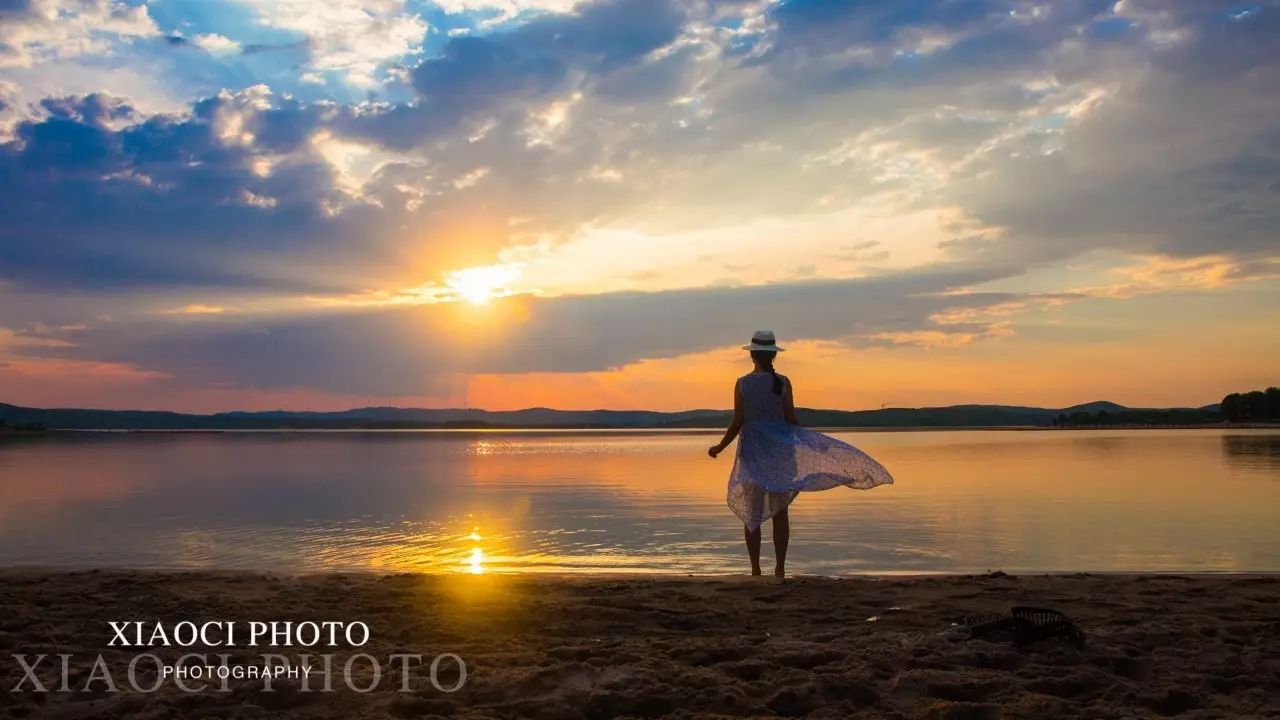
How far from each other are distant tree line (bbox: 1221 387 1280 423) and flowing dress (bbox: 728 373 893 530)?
106274 mm

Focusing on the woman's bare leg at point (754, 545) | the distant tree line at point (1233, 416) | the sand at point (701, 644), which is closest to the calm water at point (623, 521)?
the woman's bare leg at point (754, 545)

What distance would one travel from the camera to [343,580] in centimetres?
874

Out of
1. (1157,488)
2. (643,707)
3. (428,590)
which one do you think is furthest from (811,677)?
(1157,488)

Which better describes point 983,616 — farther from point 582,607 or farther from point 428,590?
point 428,590

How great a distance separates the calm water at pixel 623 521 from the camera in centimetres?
1088

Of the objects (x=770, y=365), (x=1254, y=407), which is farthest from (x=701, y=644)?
(x=1254, y=407)

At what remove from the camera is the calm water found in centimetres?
1088

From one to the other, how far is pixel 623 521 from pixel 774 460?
220 inches

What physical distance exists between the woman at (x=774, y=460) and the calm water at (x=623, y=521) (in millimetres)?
1091

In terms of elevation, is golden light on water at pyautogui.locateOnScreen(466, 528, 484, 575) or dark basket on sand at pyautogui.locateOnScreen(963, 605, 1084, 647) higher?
dark basket on sand at pyautogui.locateOnScreen(963, 605, 1084, 647)

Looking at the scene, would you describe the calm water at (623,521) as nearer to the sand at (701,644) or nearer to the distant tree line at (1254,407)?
the sand at (701,644)

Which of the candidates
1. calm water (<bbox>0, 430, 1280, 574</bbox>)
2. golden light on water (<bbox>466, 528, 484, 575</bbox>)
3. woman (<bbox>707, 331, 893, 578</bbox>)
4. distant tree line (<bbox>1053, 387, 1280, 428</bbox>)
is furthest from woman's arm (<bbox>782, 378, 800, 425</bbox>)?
distant tree line (<bbox>1053, 387, 1280, 428</bbox>)

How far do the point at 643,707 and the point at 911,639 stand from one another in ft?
6.95

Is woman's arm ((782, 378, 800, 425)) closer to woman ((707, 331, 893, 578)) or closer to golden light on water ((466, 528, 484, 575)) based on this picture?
woman ((707, 331, 893, 578))
